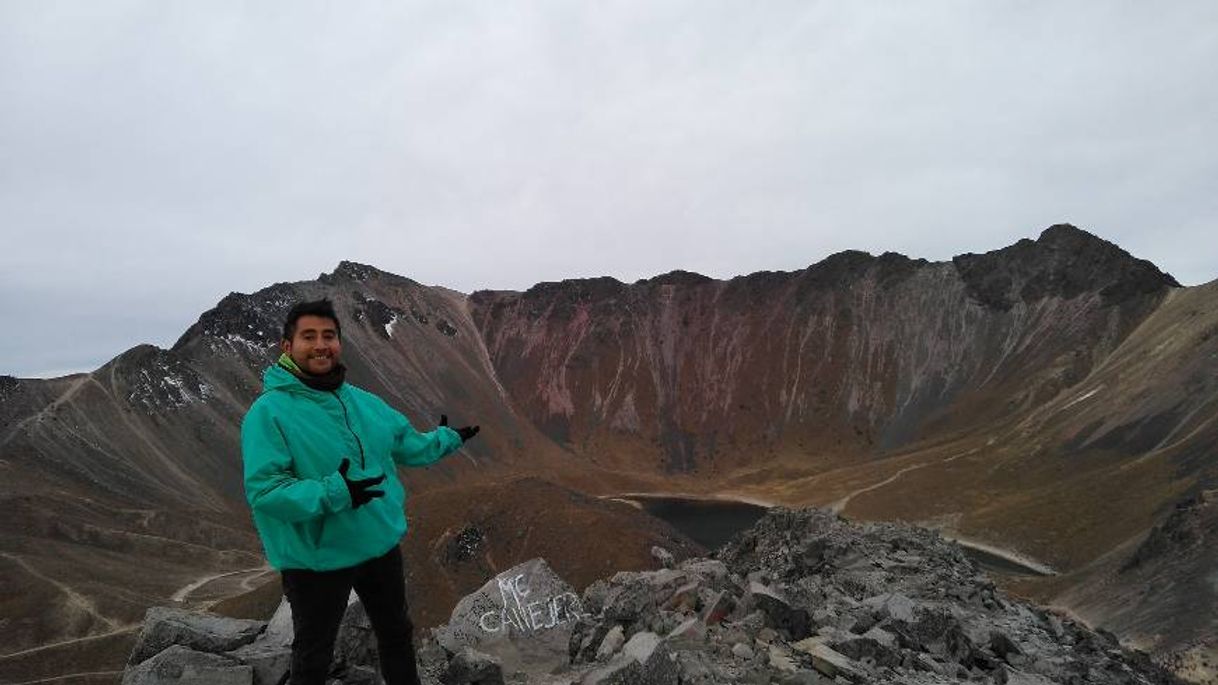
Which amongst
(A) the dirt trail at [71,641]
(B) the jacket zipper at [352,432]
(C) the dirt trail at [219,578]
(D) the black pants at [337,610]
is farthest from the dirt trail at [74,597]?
(B) the jacket zipper at [352,432]

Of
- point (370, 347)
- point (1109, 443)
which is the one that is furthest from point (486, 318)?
point (1109, 443)

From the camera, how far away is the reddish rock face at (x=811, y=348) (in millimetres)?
111688

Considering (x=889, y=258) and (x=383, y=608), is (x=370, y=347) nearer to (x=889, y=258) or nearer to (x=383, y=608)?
(x=889, y=258)

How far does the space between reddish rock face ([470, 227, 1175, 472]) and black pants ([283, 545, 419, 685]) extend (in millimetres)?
105673

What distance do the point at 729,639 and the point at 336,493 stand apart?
292 inches

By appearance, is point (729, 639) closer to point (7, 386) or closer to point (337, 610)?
point (337, 610)

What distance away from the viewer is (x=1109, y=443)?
70625 millimetres

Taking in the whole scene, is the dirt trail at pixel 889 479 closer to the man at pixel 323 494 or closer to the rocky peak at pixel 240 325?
the man at pixel 323 494

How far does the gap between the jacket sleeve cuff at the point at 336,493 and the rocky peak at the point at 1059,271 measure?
417 ft

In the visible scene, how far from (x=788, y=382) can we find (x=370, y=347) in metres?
71.3

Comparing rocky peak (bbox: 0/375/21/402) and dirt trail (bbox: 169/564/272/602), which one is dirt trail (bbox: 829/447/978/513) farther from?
rocky peak (bbox: 0/375/21/402)

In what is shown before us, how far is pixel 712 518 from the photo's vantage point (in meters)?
87.5

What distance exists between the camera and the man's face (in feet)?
19.7

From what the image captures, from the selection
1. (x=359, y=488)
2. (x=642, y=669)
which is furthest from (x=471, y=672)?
(x=359, y=488)
